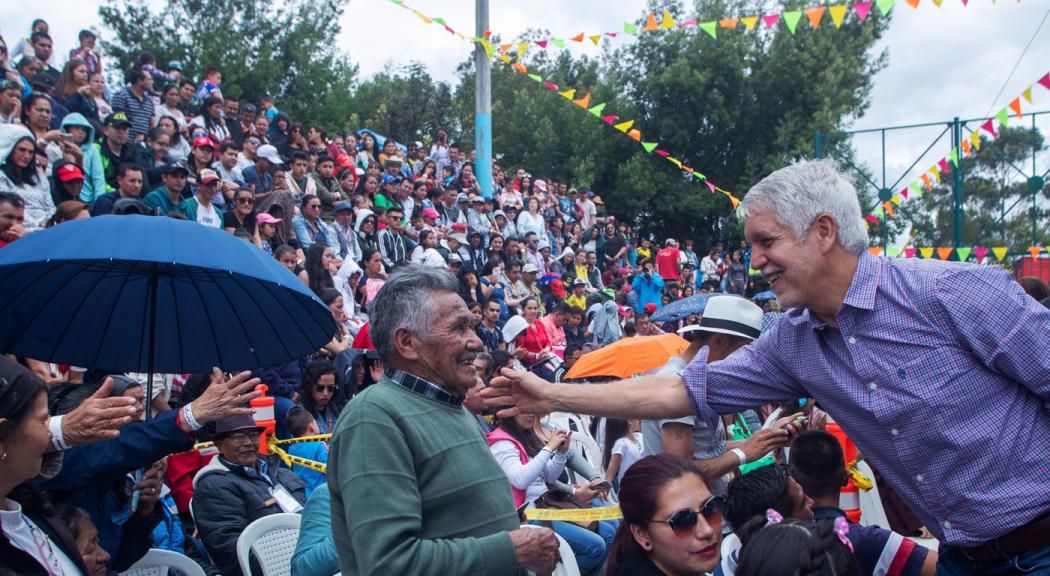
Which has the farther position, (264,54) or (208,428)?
(264,54)

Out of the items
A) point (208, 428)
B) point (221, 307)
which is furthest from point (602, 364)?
point (221, 307)

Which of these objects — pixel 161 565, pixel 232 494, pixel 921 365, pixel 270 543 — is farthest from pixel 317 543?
pixel 921 365

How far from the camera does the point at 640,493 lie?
2994 mm

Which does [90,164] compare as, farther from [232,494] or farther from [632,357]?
[632,357]

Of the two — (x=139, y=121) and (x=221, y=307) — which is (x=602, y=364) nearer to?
(x=221, y=307)

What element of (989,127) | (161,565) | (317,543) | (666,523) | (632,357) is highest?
(989,127)

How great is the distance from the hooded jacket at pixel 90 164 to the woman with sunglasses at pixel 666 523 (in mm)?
7601

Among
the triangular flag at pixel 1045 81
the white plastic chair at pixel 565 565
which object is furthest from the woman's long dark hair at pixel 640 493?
the triangular flag at pixel 1045 81

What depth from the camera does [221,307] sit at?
3.74 m

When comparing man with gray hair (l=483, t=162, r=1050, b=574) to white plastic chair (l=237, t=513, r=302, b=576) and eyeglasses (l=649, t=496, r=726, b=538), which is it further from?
white plastic chair (l=237, t=513, r=302, b=576)

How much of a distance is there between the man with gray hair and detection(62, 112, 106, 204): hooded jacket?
7.51 m

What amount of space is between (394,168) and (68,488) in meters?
12.5

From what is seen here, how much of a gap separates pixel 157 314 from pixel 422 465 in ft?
6.67

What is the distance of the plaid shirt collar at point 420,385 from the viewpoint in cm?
239
